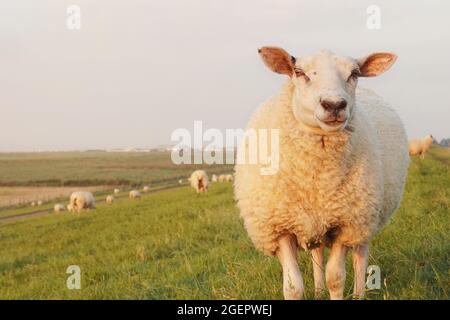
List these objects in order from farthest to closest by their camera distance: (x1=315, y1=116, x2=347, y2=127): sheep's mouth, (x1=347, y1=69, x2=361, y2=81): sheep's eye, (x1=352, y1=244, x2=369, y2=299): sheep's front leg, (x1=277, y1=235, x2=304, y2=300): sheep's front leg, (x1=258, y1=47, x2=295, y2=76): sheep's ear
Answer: (x1=352, y1=244, x2=369, y2=299): sheep's front leg → (x1=258, y1=47, x2=295, y2=76): sheep's ear → (x1=347, y1=69, x2=361, y2=81): sheep's eye → (x1=277, y1=235, x2=304, y2=300): sheep's front leg → (x1=315, y1=116, x2=347, y2=127): sheep's mouth

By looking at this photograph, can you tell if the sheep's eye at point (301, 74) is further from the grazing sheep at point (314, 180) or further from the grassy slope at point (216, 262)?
the grassy slope at point (216, 262)

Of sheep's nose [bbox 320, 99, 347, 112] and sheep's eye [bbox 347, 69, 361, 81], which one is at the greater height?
sheep's eye [bbox 347, 69, 361, 81]

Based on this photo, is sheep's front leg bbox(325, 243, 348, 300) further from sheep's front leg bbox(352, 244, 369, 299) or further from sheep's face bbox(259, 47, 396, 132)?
sheep's face bbox(259, 47, 396, 132)

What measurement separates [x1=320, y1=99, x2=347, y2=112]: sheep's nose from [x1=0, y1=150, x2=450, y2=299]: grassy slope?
1660 mm

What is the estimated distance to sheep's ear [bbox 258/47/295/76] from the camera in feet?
15.0

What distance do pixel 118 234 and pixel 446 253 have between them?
10.7 metres

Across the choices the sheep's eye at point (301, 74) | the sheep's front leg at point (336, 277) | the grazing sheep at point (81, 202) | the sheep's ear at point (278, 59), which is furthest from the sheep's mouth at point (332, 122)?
the grazing sheep at point (81, 202)

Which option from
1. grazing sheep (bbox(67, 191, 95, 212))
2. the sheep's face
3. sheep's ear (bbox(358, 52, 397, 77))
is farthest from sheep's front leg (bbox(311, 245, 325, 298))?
grazing sheep (bbox(67, 191, 95, 212))

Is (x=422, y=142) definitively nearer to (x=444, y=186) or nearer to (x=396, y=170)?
(x=444, y=186)

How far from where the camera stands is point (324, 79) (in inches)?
163

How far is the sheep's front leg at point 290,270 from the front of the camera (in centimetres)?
428
